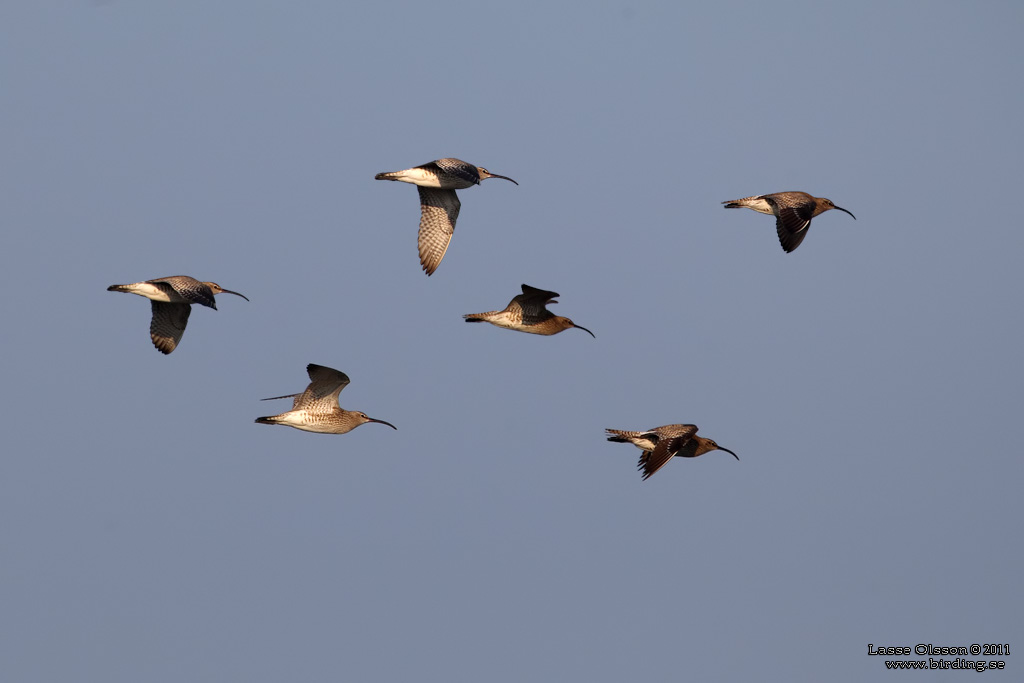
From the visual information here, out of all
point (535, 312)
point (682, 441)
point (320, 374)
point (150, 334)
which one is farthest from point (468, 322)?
point (150, 334)

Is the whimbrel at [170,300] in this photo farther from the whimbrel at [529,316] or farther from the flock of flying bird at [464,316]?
the whimbrel at [529,316]

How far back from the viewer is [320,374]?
2412cm

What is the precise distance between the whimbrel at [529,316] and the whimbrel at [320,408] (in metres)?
2.74

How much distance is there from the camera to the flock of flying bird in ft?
79.9

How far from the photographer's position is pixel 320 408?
24625mm

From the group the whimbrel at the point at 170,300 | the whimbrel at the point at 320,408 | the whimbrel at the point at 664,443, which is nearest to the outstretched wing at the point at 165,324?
the whimbrel at the point at 170,300

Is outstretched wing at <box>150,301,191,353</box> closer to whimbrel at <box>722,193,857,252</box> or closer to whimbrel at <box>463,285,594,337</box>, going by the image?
whimbrel at <box>463,285,594,337</box>

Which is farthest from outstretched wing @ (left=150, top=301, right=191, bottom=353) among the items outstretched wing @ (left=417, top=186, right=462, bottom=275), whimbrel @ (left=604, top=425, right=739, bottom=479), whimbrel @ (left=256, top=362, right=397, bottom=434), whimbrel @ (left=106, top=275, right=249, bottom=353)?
Answer: whimbrel @ (left=604, top=425, right=739, bottom=479)

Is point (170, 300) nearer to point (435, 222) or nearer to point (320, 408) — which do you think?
point (320, 408)

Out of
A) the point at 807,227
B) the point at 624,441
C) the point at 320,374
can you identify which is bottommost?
the point at 624,441

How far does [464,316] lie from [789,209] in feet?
24.2

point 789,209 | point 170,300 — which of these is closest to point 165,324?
point 170,300

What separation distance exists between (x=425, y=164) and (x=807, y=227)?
7.77 m

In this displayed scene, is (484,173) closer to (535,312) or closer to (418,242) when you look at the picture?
(418,242)
